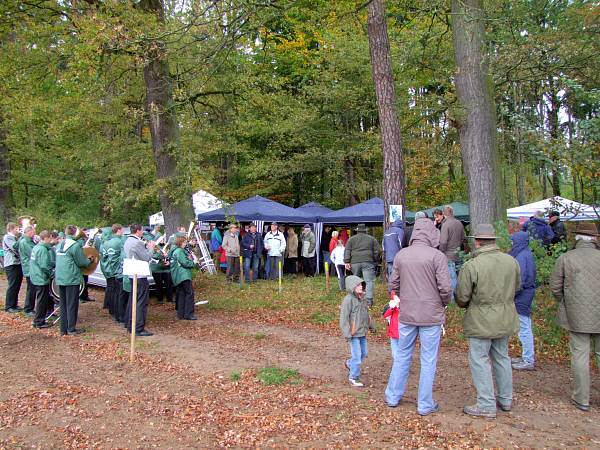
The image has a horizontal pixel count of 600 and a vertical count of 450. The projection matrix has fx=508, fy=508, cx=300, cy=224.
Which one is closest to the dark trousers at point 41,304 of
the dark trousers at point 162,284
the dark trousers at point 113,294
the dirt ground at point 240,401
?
the dirt ground at point 240,401

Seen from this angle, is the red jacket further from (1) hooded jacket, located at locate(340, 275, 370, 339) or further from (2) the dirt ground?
(2) the dirt ground

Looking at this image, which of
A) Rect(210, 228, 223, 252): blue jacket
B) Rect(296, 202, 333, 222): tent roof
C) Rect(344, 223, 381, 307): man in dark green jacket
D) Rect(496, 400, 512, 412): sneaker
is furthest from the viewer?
Rect(210, 228, 223, 252): blue jacket

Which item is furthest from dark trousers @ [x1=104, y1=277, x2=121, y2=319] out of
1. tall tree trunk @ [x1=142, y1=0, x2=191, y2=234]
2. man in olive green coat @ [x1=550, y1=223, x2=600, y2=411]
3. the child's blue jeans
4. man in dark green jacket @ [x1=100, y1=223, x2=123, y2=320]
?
man in olive green coat @ [x1=550, y1=223, x2=600, y2=411]

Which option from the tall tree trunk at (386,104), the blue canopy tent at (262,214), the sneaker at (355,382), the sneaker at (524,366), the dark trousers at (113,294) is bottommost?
the sneaker at (524,366)

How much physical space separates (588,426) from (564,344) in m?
3.10

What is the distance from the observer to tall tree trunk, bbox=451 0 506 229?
937 cm

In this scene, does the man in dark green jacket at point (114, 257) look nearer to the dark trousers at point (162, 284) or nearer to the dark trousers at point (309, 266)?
the dark trousers at point (162, 284)

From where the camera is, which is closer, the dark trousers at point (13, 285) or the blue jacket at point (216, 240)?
the dark trousers at point (13, 285)

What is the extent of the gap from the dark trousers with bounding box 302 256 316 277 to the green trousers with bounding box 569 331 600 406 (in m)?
11.7

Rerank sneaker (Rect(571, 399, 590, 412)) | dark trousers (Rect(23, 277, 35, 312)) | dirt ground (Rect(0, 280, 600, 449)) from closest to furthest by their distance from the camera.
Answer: dirt ground (Rect(0, 280, 600, 449)) < sneaker (Rect(571, 399, 590, 412)) < dark trousers (Rect(23, 277, 35, 312))

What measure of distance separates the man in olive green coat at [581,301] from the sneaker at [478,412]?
3.54 feet

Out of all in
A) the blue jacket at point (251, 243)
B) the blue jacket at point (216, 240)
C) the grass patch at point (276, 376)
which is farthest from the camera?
the blue jacket at point (216, 240)

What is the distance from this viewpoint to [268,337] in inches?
334

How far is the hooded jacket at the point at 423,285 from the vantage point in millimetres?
4840
